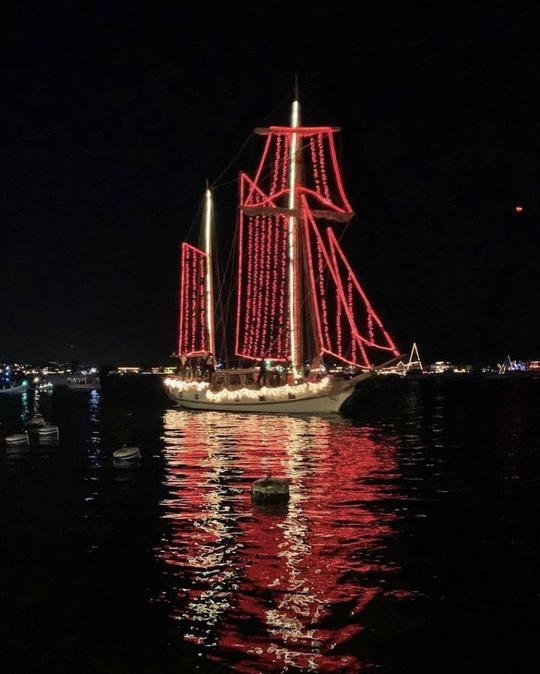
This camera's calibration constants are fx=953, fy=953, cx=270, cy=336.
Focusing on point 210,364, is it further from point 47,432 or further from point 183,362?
point 47,432

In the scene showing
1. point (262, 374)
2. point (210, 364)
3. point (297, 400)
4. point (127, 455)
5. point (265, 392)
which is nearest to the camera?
point (127, 455)

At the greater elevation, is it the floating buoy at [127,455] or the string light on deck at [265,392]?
the string light on deck at [265,392]

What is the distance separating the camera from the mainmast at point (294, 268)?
7044cm

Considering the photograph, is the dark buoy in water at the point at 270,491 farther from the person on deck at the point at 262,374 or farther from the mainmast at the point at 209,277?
the mainmast at the point at 209,277

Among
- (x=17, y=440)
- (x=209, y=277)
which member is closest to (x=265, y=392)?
(x=209, y=277)

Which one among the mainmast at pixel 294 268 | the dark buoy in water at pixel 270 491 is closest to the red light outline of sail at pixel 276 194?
the mainmast at pixel 294 268

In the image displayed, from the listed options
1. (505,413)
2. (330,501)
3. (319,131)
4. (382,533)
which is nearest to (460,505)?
(330,501)

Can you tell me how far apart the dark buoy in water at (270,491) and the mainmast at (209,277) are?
59851 mm

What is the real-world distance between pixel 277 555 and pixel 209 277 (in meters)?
67.9

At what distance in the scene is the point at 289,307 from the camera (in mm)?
70875

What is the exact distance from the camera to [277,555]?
799 inches

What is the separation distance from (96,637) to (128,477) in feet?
66.3

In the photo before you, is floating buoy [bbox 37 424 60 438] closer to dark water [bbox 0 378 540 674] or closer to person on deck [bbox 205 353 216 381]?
dark water [bbox 0 378 540 674]

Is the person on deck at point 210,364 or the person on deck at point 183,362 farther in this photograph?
the person on deck at point 183,362
